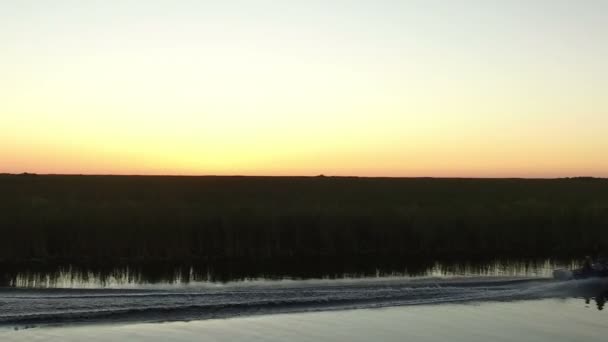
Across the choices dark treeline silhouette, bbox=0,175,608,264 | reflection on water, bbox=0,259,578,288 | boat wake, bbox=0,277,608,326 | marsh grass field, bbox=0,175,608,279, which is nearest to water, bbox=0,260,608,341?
boat wake, bbox=0,277,608,326

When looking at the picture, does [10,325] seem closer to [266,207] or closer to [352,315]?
[352,315]

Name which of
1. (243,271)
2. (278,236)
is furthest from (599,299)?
(278,236)

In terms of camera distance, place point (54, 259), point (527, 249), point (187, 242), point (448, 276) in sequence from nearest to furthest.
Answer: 1. point (448, 276)
2. point (54, 259)
3. point (187, 242)
4. point (527, 249)

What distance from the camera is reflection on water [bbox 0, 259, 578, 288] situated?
781 inches

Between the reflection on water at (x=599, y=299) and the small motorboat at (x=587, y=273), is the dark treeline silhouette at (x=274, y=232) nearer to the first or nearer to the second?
the small motorboat at (x=587, y=273)

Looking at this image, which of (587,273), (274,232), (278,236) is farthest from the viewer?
(274,232)

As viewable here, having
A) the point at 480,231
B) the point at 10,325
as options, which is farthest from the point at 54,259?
the point at 480,231

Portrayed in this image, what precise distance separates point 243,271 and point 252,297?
4931mm

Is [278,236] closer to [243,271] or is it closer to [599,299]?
[243,271]

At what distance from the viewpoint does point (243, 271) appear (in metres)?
22.2

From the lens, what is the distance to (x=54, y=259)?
75.6 feet

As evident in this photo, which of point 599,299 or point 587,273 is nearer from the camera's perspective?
point 599,299

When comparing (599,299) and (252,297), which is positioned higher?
(252,297)

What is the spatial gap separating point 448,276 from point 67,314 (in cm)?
1124
